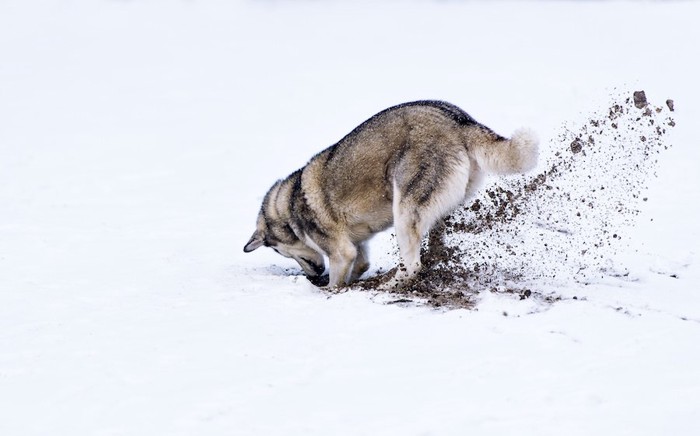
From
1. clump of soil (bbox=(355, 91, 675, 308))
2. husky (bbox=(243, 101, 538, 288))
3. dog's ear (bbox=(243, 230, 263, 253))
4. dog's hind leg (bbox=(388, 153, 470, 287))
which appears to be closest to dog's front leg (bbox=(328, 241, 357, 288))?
husky (bbox=(243, 101, 538, 288))

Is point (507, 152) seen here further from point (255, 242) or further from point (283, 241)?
point (255, 242)

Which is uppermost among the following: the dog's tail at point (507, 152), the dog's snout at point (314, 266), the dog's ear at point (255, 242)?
the dog's tail at point (507, 152)

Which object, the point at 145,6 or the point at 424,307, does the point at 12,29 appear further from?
the point at 424,307

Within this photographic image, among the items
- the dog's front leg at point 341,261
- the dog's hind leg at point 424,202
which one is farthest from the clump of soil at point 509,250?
the dog's hind leg at point 424,202

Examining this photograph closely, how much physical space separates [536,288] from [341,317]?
1.92 meters

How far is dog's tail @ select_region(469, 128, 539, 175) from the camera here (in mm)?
7527

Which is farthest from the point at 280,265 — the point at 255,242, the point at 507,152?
the point at 507,152

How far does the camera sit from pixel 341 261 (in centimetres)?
896

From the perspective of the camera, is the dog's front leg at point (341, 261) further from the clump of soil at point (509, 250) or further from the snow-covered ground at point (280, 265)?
the snow-covered ground at point (280, 265)

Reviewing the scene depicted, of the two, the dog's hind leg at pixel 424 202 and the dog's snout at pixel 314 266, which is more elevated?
the dog's hind leg at pixel 424 202

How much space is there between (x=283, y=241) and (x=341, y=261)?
957mm

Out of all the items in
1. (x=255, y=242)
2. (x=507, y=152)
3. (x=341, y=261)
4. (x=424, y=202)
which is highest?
(x=507, y=152)

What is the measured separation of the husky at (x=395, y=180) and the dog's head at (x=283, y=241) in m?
0.02

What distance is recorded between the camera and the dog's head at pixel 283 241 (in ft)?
31.3
